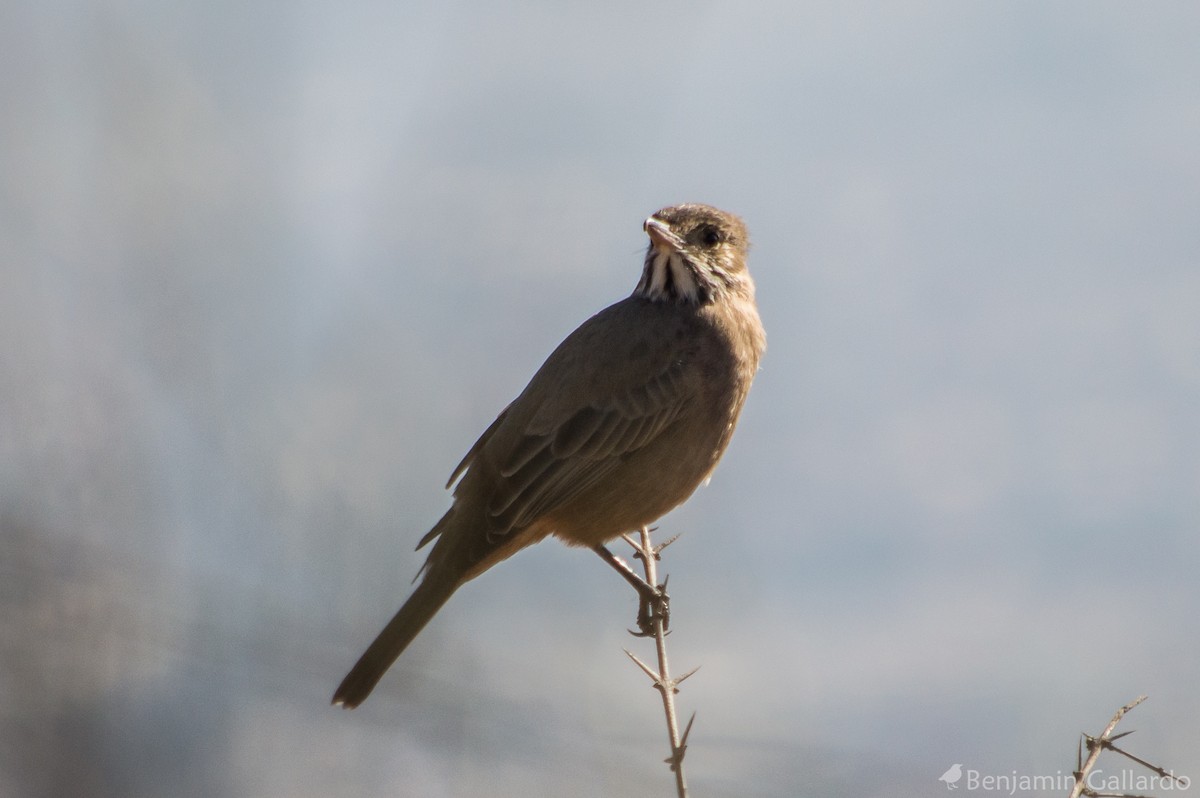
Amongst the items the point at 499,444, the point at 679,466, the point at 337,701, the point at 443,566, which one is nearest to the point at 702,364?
the point at 679,466

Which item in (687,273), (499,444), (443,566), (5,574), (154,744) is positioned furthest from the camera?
(687,273)

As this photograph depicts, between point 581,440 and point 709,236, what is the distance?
147 cm

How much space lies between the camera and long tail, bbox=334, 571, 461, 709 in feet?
17.2

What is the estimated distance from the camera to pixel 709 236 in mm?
6660

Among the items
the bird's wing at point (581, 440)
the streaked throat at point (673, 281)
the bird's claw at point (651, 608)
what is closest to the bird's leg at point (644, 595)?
the bird's claw at point (651, 608)

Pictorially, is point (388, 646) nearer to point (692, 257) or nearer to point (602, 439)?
point (602, 439)

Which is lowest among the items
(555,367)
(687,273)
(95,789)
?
(95,789)

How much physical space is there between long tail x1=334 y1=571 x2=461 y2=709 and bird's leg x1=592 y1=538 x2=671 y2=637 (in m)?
1.06

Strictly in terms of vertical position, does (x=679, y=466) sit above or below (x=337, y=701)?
above

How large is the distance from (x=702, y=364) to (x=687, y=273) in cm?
58

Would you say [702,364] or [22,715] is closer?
[22,715]

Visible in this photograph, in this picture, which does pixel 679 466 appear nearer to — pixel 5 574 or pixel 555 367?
pixel 555 367

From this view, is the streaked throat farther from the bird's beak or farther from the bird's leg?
the bird's leg

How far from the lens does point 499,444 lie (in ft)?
19.4
